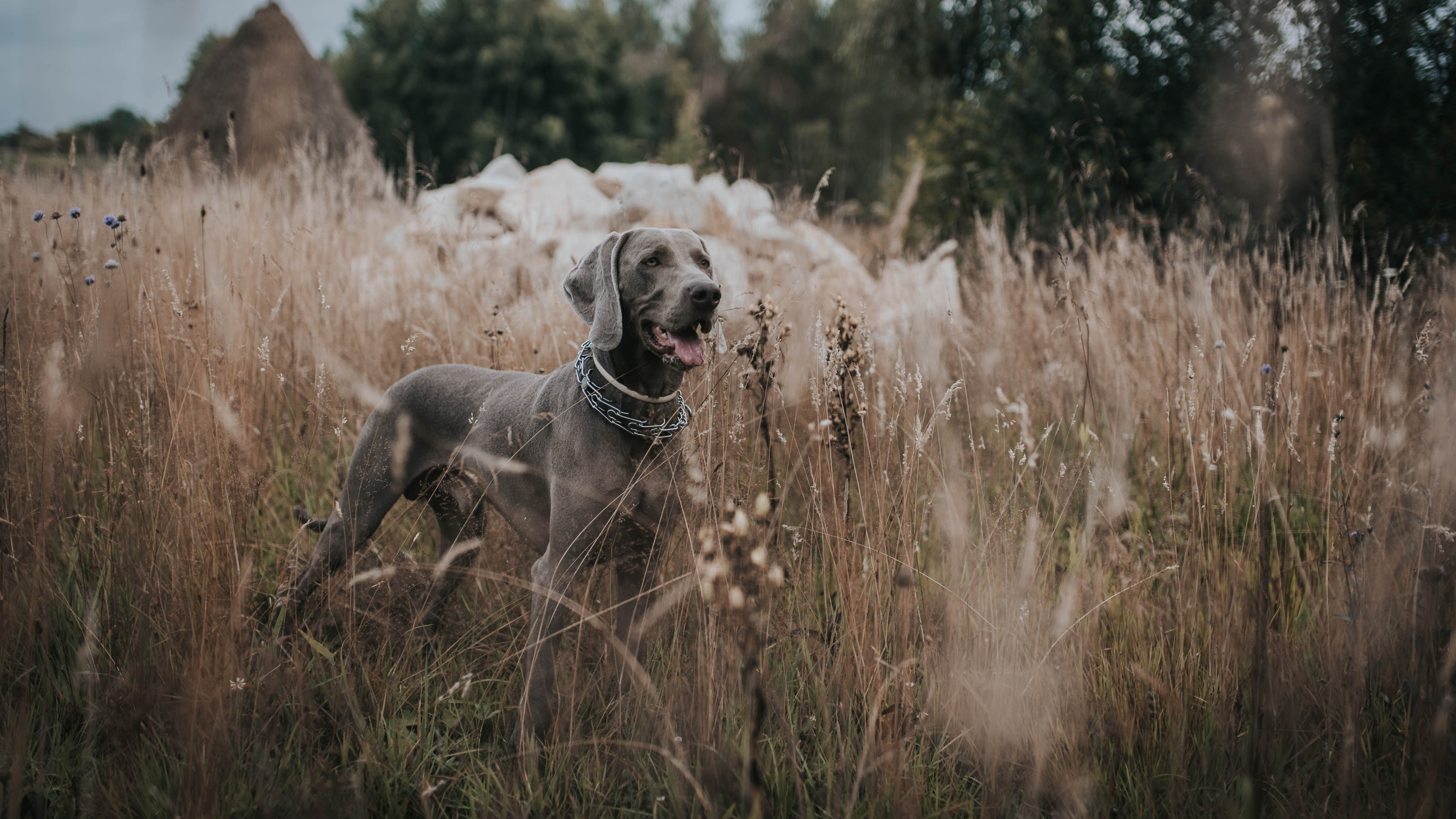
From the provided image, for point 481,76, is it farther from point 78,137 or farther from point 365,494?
point 365,494

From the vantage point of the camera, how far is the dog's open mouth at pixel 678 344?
2.07m

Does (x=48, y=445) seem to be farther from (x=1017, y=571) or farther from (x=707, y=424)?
(x=1017, y=571)

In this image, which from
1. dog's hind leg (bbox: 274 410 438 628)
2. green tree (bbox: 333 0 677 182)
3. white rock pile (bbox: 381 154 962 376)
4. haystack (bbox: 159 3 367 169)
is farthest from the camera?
green tree (bbox: 333 0 677 182)

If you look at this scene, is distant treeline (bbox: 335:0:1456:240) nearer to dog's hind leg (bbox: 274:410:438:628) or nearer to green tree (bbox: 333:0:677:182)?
dog's hind leg (bbox: 274:410:438:628)

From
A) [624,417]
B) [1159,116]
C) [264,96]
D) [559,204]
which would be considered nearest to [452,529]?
[624,417]

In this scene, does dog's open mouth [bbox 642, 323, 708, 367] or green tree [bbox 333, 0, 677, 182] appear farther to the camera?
green tree [bbox 333, 0, 677, 182]

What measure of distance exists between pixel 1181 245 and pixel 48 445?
5.10 m

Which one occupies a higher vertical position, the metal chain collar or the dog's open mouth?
the dog's open mouth

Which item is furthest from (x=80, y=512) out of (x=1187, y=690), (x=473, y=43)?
(x=473, y=43)

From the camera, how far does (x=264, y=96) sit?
11.4 meters

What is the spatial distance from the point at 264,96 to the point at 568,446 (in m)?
12.3

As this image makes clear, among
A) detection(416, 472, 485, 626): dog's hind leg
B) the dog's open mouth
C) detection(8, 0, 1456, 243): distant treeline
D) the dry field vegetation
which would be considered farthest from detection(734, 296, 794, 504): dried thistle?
detection(8, 0, 1456, 243): distant treeline

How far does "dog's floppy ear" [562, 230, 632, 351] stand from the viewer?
215 centimetres

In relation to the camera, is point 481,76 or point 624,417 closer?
point 624,417
